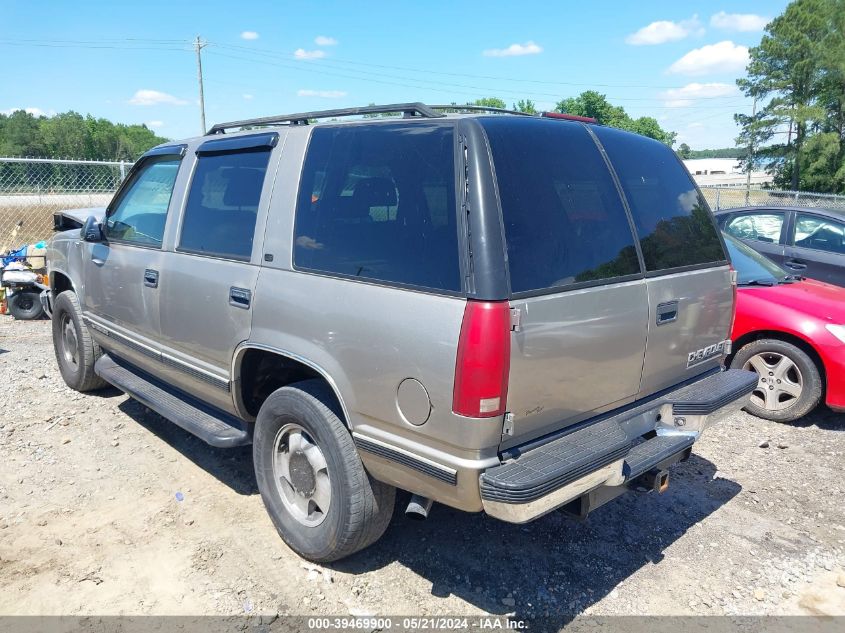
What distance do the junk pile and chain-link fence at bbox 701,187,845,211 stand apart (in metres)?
15.4

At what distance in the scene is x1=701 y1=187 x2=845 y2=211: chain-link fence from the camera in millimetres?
18250

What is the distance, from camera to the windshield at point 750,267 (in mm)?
5697

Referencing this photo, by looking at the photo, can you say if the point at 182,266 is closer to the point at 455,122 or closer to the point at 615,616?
the point at 455,122

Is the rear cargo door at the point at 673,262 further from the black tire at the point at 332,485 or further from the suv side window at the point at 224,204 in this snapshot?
the suv side window at the point at 224,204

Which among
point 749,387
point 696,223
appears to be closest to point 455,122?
point 696,223

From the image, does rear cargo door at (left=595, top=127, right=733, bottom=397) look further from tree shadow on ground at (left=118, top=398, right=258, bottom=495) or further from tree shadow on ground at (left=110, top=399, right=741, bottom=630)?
tree shadow on ground at (left=118, top=398, right=258, bottom=495)

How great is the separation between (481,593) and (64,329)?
456 cm

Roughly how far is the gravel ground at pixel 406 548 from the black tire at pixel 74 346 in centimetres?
76

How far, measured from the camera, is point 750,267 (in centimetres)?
586

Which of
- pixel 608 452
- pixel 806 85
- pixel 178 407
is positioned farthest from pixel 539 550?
pixel 806 85

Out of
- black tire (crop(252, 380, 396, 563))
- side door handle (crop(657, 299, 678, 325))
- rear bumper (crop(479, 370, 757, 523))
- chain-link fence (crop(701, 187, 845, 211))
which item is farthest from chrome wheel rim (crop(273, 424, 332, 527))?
chain-link fence (crop(701, 187, 845, 211))

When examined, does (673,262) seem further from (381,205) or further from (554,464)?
(381,205)

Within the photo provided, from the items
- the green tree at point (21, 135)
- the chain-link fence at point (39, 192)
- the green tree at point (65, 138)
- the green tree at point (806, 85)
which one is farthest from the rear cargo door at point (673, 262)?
the green tree at point (21, 135)

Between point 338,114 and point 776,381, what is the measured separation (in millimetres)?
4210
